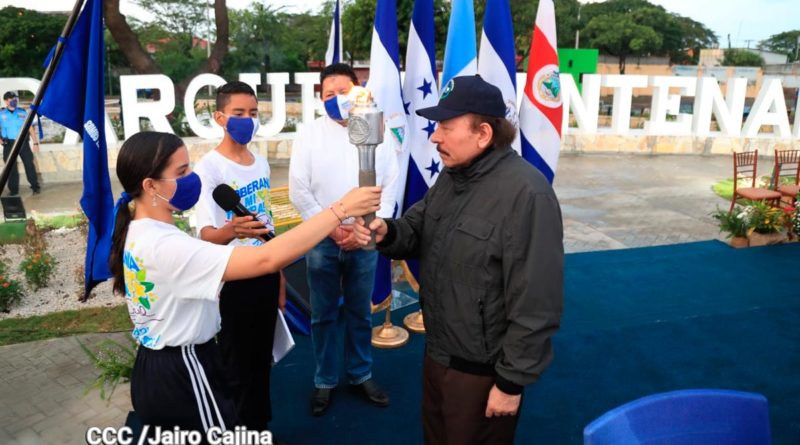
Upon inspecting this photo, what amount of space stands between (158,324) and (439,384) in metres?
1.13

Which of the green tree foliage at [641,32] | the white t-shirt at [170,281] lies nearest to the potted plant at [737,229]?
the white t-shirt at [170,281]

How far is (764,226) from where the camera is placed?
7500mm

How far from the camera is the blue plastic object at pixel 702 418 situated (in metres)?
1.86

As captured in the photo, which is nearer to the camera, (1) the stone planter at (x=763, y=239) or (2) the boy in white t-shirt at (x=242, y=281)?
(2) the boy in white t-shirt at (x=242, y=281)

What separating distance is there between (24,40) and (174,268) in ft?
134

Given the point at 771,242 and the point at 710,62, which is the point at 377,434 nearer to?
the point at 771,242

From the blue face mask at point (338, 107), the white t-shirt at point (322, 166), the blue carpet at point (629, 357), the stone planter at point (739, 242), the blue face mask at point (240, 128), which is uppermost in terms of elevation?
the blue face mask at point (338, 107)

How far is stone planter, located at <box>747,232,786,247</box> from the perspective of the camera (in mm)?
7461

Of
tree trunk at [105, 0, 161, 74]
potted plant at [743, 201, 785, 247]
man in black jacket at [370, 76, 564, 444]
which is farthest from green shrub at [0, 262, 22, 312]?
tree trunk at [105, 0, 161, 74]

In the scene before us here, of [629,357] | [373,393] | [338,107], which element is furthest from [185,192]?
[629,357]

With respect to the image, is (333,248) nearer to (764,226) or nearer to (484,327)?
(484,327)

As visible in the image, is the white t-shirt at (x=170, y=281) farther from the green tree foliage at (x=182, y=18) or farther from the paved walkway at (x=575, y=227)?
the green tree foliage at (x=182, y=18)

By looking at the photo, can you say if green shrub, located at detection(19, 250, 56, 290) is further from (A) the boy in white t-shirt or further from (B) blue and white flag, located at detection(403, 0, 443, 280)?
(A) the boy in white t-shirt

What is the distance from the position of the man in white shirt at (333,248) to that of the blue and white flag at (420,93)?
1.37 meters
